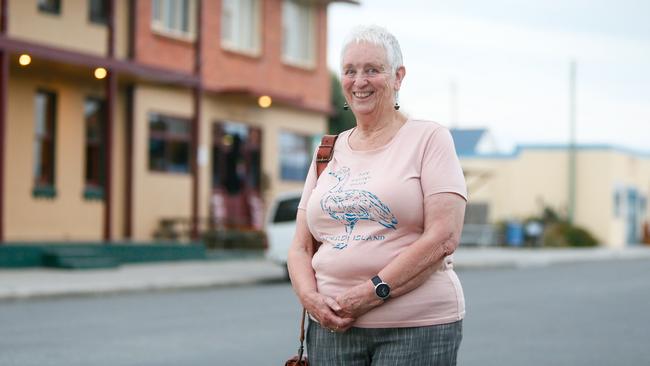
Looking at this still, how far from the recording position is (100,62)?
74.1 feet

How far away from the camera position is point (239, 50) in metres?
28.6

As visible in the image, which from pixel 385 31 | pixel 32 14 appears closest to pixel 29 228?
pixel 32 14

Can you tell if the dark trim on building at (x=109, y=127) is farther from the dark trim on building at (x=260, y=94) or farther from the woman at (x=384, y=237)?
the woman at (x=384, y=237)

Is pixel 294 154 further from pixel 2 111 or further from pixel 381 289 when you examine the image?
pixel 381 289

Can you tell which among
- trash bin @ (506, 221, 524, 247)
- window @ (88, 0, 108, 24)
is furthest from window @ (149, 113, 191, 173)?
trash bin @ (506, 221, 524, 247)

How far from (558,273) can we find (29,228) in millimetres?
12343

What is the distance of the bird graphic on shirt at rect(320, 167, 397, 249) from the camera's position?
369 centimetres

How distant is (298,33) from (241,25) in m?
2.61

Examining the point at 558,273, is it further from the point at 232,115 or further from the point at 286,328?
the point at 286,328

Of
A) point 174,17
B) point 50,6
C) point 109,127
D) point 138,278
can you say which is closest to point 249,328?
point 138,278

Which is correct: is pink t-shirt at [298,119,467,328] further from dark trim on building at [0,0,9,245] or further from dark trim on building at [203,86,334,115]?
dark trim on building at [203,86,334,115]

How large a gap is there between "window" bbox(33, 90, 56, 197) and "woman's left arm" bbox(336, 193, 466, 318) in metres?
20.4

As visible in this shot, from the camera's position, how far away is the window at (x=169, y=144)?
25969 millimetres

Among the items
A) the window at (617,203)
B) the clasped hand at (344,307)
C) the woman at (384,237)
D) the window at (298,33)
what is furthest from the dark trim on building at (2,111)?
the window at (617,203)
